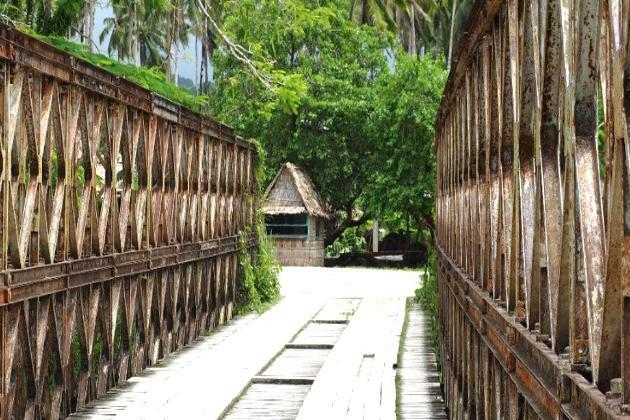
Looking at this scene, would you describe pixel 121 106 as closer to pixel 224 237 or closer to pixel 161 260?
Result: pixel 161 260

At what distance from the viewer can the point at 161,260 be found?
12734 mm

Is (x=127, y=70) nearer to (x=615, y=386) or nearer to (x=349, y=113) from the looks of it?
(x=615, y=386)

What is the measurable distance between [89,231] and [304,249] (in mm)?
29524

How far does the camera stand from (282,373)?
12102mm

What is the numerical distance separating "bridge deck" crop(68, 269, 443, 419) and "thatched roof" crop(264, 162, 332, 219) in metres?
17.4

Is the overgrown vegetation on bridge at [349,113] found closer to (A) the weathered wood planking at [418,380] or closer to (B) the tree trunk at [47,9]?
(B) the tree trunk at [47,9]

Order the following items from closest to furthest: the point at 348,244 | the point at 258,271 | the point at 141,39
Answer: the point at 258,271, the point at 348,244, the point at 141,39

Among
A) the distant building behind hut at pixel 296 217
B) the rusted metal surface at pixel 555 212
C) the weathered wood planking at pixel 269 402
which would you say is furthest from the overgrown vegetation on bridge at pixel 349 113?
the rusted metal surface at pixel 555 212

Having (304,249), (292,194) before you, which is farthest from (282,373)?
(304,249)

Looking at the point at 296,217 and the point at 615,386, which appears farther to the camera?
the point at 296,217

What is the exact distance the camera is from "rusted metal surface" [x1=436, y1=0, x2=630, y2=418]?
227cm

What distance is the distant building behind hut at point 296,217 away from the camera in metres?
A: 37.9

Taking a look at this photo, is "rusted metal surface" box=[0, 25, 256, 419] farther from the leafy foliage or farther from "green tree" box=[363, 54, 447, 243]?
the leafy foliage

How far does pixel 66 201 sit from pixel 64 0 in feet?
20.8
